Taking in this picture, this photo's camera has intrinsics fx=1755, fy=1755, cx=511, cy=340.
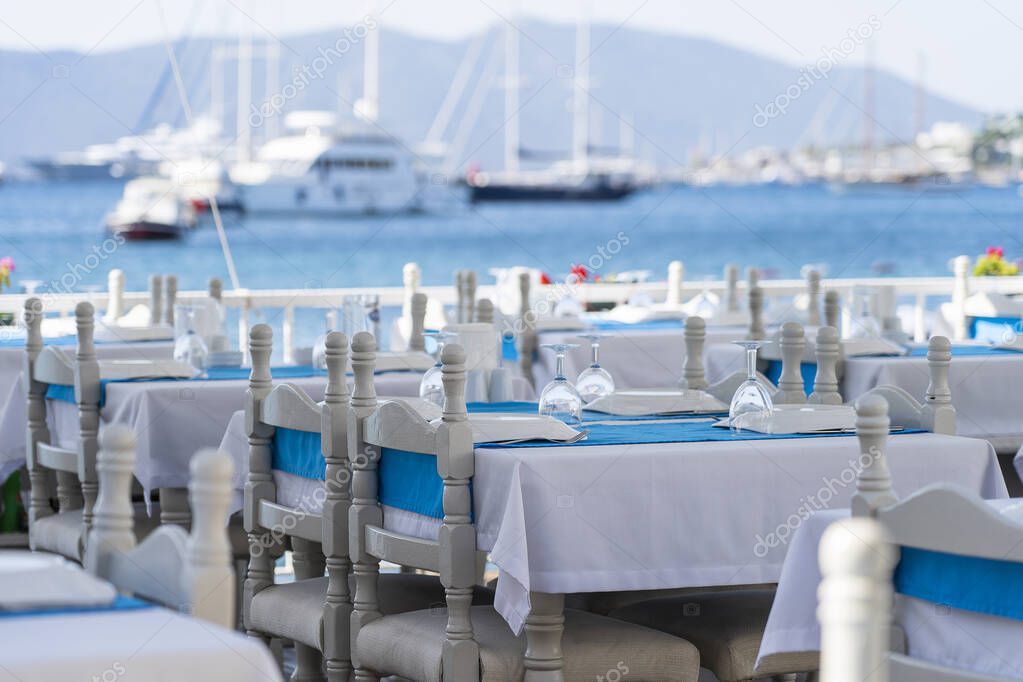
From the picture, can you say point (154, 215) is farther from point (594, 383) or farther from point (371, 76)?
point (594, 383)

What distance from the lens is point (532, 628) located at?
3.40 m

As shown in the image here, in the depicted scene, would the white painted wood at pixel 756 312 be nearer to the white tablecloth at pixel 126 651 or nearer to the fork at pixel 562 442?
the fork at pixel 562 442

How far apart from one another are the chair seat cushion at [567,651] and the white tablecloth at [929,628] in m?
0.58

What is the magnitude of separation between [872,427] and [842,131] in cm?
5771

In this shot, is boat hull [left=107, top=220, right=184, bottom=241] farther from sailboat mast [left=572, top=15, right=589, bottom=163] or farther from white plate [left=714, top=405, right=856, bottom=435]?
white plate [left=714, top=405, right=856, bottom=435]

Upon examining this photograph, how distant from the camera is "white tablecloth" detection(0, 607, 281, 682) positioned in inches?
71.2

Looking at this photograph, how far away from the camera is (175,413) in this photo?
487 centimetres

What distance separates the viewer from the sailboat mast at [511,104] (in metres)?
46.1

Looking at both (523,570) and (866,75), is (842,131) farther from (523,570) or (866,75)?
(523,570)

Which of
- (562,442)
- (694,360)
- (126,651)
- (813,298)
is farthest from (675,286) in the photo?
(126,651)

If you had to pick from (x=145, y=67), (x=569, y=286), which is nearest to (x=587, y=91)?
(x=145, y=67)

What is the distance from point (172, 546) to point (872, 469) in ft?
3.48

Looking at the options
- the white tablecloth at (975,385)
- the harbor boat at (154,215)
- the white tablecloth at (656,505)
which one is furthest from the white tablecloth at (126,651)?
the harbor boat at (154,215)

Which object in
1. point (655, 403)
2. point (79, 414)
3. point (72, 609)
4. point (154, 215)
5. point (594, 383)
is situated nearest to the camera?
point (72, 609)
